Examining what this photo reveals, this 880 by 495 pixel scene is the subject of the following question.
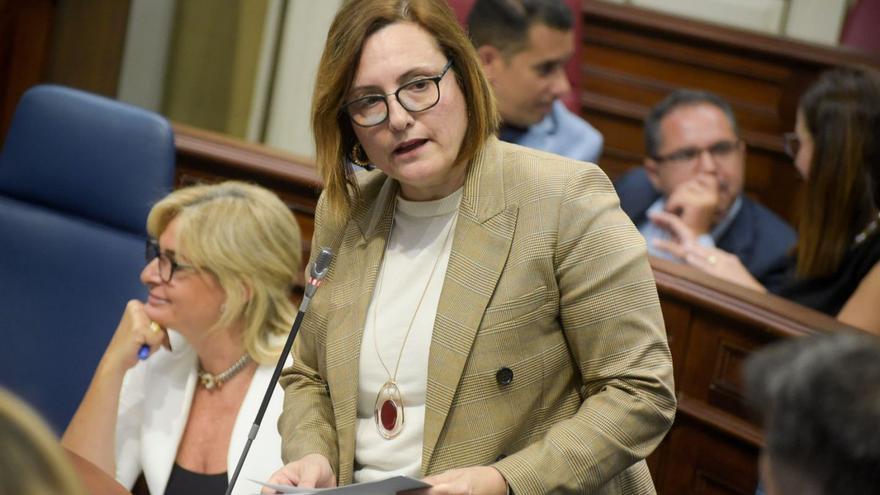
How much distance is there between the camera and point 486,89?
170 cm

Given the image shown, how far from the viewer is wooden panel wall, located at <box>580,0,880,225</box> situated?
4.17m

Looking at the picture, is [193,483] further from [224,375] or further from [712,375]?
[712,375]

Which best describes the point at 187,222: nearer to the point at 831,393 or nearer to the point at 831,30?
Result: the point at 831,393

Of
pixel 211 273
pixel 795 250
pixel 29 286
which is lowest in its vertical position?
pixel 29 286

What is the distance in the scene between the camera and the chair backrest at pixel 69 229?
2680 mm

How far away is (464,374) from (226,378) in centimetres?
98

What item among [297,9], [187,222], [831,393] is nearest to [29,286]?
[187,222]

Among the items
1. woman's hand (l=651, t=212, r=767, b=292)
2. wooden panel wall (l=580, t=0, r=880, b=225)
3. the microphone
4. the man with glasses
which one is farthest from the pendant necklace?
wooden panel wall (l=580, t=0, r=880, b=225)

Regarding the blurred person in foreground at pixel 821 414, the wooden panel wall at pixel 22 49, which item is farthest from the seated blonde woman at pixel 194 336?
the wooden panel wall at pixel 22 49

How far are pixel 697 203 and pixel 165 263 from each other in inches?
57.6

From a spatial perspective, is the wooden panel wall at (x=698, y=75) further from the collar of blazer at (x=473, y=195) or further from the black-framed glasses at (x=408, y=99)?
the black-framed glasses at (x=408, y=99)

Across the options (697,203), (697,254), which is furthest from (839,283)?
(697,203)

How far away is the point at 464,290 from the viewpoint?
1.62 metres

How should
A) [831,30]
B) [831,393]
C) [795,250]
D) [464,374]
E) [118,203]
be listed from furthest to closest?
[831,30]
[795,250]
[118,203]
[464,374]
[831,393]
